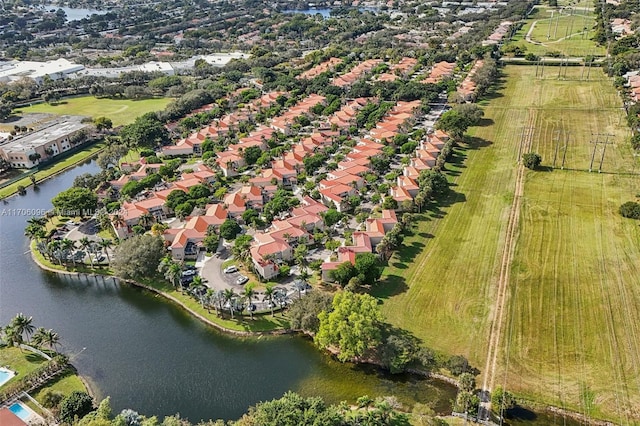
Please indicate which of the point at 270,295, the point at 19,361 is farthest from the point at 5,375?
the point at 270,295

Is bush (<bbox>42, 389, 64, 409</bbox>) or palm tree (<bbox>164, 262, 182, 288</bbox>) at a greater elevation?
palm tree (<bbox>164, 262, 182, 288</bbox>)

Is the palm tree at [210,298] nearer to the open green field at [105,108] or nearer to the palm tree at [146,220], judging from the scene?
the palm tree at [146,220]

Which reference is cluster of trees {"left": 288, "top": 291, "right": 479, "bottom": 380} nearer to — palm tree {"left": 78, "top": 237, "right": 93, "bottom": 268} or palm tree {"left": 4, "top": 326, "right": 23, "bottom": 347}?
palm tree {"left": 4, "top": 326, "right": 23, "bottom": 347}

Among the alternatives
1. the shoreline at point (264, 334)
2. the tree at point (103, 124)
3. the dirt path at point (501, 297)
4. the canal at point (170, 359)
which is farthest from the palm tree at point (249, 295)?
the tree at point (103, 124)

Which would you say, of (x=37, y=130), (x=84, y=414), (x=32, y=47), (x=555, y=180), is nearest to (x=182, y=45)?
(x=32, y=47)

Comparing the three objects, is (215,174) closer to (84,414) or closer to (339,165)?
(339,165)

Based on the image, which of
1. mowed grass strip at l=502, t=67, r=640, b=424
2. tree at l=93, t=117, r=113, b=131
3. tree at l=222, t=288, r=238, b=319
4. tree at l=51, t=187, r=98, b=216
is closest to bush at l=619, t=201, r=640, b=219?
mowed grass strip at l=502, t=67, r=640, b=424
